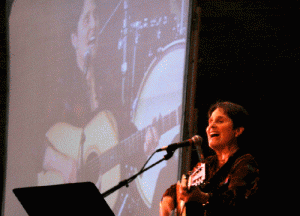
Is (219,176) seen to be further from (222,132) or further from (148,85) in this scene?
(148,85)

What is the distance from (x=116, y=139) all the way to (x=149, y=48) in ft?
2.81

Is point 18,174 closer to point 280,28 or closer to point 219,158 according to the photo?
point 219,158

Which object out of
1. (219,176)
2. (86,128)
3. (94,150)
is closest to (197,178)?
(219,176)

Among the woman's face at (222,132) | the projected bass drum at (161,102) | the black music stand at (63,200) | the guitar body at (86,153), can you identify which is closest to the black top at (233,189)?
the woman's face at (222,132)

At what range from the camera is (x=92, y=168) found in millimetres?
3230

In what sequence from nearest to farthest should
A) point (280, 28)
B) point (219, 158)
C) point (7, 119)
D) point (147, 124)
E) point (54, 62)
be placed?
point (219, 158) → point (280, 28) → point (147, 124) → point (54, 62) → point (7, 119)

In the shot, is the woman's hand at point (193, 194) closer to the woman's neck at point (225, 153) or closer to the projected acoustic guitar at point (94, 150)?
the woman's neck at point (225, 153)

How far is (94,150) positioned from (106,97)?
0.49 m

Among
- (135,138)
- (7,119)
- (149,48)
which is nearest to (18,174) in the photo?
(7,119)

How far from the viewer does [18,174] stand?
3688 millimetres

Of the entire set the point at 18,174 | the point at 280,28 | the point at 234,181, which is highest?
the point at 280,28

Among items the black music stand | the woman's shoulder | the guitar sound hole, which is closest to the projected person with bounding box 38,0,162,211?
the guitar sound hole

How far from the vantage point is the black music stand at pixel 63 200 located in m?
1.64

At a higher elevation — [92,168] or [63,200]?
[63,200]
